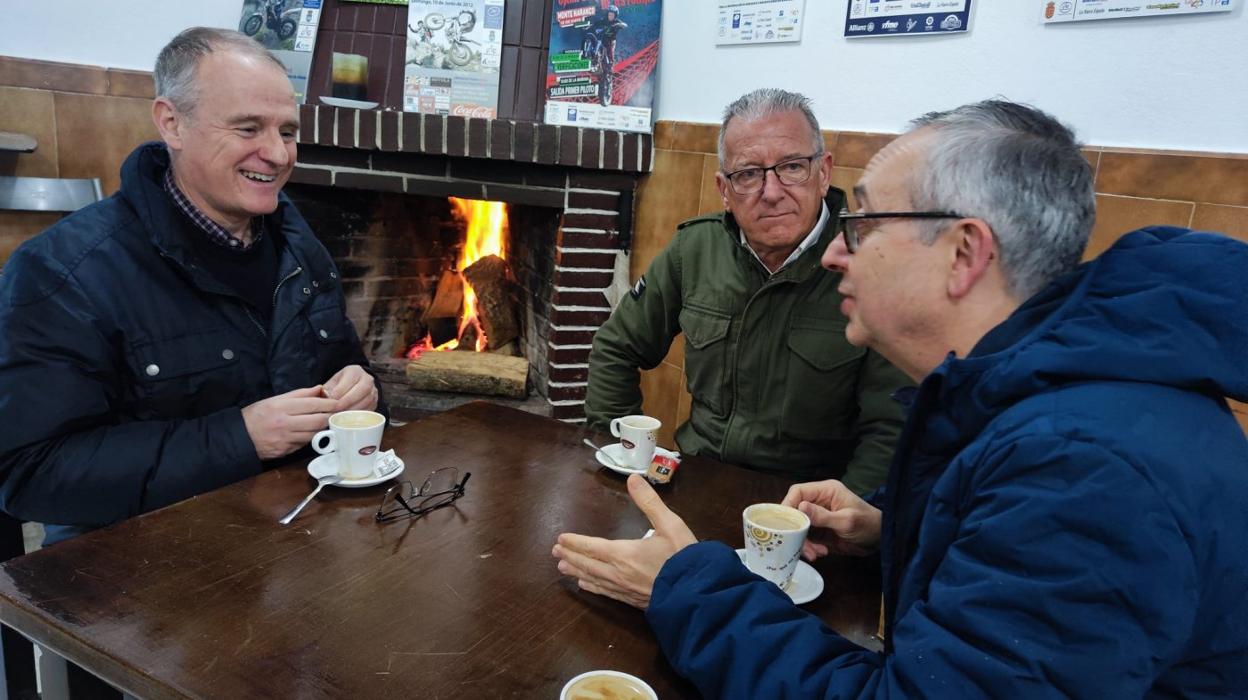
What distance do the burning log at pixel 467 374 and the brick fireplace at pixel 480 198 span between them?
10cm

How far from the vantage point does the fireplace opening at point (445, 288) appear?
3625 mm

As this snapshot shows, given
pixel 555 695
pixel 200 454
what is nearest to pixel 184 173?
pixel 200 454

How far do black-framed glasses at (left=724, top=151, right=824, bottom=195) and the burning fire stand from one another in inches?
94.0

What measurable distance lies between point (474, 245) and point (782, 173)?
2.60m

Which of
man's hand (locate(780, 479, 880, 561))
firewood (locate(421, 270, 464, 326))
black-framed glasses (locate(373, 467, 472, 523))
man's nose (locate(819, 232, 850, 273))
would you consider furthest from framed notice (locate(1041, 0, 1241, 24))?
firewood (locate(421, 270, 464, 326))

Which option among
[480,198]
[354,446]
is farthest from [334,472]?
[480,198]

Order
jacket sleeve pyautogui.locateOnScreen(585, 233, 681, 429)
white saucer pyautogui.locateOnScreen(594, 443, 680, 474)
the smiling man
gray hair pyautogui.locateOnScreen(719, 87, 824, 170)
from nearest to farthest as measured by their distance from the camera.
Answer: the smiling man
white saucer pyautogui.locateOnScreen(594, 443, 680, 474)
gray hair pyautogui.locateOnScreen(719, 87, 824, 170)
jacket sleeve pyautogui.locateOnScreen(585, 233, 681, 429)

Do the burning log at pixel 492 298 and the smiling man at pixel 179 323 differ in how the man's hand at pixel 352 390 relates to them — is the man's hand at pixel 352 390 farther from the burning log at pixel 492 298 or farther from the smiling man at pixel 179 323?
the burning log at pixel 492 298

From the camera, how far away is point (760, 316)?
192 centimetres

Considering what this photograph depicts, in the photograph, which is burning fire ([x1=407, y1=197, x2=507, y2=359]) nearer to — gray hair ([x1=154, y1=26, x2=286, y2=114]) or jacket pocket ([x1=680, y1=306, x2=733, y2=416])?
jacket pocket ([x1=680, y1=306, x2=733, y2=416])

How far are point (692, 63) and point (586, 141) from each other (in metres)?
0.54

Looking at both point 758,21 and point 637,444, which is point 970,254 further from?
point 758,21

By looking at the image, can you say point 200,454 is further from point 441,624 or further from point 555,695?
point 555,695

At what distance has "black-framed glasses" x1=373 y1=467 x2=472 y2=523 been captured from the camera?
129 centimetres
